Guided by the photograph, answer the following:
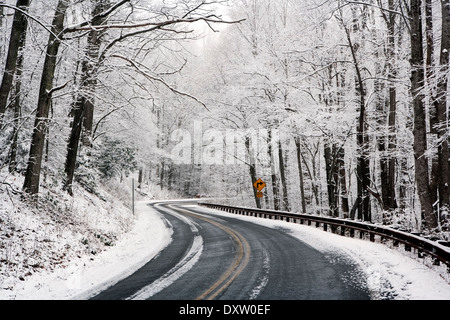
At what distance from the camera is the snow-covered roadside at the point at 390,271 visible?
5.39 m

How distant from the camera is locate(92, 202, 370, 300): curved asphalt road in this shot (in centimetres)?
556

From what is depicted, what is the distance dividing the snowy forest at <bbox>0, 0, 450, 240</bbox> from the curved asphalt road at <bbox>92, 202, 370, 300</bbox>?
3.91m

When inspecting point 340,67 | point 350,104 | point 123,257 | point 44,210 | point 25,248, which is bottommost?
point 123,257

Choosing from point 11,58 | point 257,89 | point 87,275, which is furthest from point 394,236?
point 257,89

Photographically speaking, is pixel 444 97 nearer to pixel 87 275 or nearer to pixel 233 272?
pixel 233 272

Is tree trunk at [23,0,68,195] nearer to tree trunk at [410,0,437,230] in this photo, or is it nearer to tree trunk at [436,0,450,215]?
tree trunk at [410,0,437,230]

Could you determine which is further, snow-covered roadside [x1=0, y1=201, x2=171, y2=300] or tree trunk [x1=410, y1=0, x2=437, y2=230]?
tree trunk [x1=410, y1=0, x2=437, y2=230]

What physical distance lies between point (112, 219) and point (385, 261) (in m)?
11.9

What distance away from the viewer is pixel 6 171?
1136cm

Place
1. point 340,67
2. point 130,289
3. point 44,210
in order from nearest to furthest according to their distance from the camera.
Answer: point 130,289
point 44,210
point 340,67

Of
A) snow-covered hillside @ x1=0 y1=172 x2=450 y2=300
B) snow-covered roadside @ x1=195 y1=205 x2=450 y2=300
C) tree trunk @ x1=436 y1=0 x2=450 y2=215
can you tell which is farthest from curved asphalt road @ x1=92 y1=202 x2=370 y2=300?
tree trunk @ x1=436 y1=0 x2=450 y2=215

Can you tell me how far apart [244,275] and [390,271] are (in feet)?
10.5
